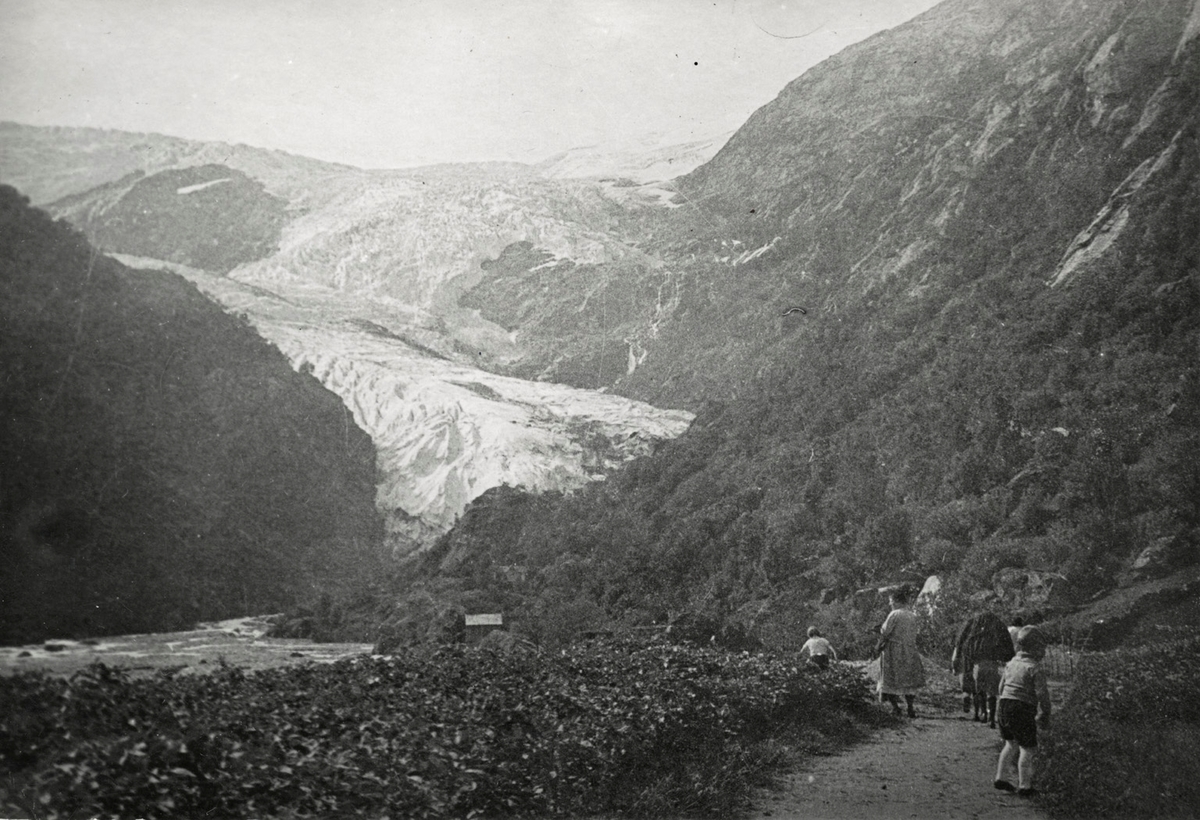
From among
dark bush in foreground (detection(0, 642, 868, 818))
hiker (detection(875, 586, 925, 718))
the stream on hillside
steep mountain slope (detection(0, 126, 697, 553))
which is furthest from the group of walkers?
steep mountain slope (detection(0, 126, 697, 553))

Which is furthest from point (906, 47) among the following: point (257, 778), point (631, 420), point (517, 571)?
point (257, 778)

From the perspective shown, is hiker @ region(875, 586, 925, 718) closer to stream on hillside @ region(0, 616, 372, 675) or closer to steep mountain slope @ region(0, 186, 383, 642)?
stream on hillside @ region(0, 616, 372, 675)

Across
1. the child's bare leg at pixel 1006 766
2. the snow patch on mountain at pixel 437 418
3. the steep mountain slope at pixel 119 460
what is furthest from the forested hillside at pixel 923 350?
the child's bare leg at pixel 1006 766

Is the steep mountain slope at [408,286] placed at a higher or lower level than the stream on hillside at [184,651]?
higher

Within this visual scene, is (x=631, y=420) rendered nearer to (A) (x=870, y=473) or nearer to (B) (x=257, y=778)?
(A) (x=870, y=473)

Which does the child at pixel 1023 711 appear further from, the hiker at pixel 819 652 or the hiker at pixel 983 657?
the hiker at pixel 819 652
